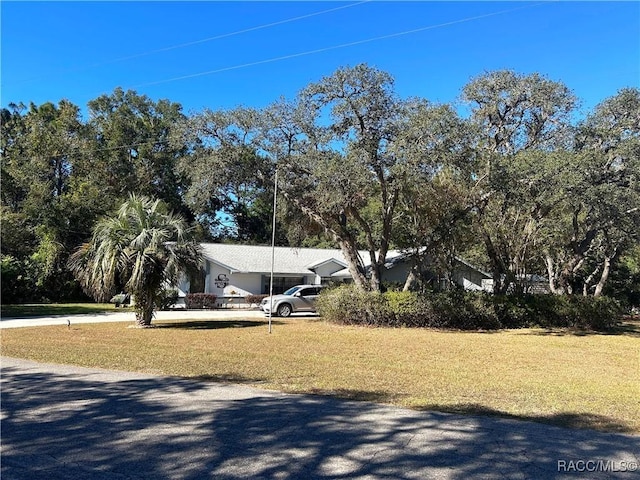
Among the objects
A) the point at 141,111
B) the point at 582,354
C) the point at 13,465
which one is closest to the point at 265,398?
the point at 13,465

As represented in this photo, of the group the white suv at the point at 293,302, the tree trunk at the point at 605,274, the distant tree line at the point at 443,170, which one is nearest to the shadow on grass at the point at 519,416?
the distant tree line at the point at 443,170

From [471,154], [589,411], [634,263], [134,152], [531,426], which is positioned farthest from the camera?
[134,152]

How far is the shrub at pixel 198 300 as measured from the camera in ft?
99.3

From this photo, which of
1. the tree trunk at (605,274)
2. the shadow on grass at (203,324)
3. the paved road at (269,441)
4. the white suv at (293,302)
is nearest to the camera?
the paved road at (269,441)

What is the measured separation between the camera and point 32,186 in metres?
38.5

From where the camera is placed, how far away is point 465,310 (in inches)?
787

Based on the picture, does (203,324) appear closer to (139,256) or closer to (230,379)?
(139,256)

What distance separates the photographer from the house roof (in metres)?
33.7

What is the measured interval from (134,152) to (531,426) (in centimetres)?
4396

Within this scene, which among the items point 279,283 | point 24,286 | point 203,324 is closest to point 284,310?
point 203,324

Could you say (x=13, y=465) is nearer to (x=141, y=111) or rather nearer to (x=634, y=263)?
(x=634, y=263)

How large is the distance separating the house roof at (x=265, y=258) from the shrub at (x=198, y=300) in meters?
3.03

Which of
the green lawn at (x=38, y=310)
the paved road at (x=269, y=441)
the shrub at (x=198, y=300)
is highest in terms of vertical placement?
the shrub at (x=198, y=300)

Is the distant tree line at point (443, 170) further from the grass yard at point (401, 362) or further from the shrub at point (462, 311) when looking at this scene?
the grass yard at point (401, 362)
